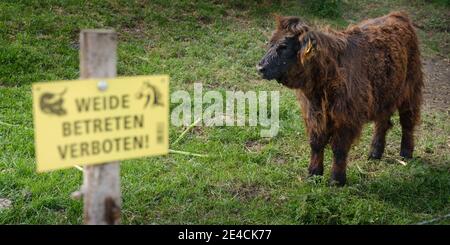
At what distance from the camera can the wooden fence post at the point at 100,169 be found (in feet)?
8.45

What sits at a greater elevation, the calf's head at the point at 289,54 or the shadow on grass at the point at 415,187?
the calf's head at the point at 289,54

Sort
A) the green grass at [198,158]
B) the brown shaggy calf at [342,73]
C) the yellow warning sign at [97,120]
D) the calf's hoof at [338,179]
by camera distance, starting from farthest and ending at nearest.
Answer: the calf's hoof at [338,179] → the brown shaggy calf at [342,73] → the green grass at [198,158] → the yellow warning sign at [97,120]

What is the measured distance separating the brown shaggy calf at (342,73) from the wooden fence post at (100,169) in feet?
8.38

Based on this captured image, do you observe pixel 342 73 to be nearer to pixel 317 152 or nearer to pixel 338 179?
pixel 317 152

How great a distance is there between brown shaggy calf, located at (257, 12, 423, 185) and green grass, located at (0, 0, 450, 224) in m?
0.54

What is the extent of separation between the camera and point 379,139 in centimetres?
630

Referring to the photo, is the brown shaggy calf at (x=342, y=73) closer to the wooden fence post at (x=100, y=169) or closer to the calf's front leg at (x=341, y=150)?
the calf's front leg at (x=341, y=150)

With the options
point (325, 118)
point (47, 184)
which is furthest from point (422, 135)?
point (47, 184)

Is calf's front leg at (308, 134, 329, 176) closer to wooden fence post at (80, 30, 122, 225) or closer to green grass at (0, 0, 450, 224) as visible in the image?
green grass at (0, 0, 450, 224)

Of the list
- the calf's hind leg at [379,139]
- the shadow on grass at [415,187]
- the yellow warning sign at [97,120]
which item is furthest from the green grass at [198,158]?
the yellow warning sign at [97,120]

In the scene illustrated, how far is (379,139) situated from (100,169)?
4.36 metres

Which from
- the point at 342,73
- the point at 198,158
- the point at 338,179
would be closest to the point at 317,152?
the point at 338,179

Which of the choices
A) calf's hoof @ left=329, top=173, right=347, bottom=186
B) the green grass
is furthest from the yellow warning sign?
calf's hoof @ left=329, top=173, right=347, bottom=186

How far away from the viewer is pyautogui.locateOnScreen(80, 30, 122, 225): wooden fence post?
2574 millimetres
